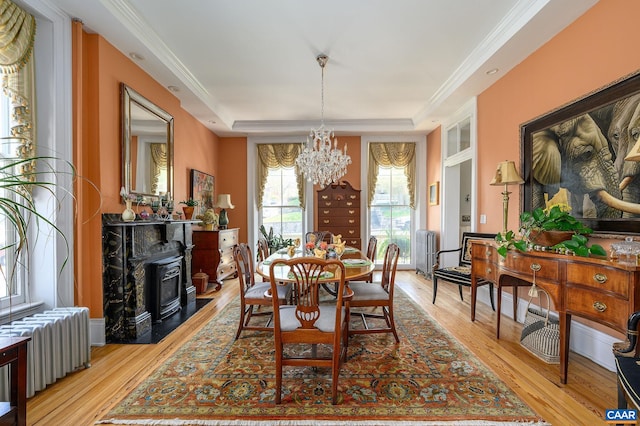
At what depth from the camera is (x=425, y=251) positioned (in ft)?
19.6

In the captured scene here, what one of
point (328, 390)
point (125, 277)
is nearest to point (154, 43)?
point (125, 277)

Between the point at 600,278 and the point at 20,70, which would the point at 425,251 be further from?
the point at 20,70

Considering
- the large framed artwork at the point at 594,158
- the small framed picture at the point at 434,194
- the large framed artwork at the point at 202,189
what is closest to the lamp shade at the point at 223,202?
the large framed artwork at the point at 202,189

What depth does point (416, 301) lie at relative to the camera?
14.1 ft

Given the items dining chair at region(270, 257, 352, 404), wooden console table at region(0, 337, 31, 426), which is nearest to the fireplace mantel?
wooden console table at region(0, 337, 31, 426)

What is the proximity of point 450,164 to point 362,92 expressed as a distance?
2.09 meters

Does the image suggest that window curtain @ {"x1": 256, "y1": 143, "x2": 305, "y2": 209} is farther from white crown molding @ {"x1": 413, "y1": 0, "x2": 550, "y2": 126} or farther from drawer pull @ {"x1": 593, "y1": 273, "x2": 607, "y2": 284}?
→ drawer pull @ {"x1": 593, "y1": 273, "x2": 607, "y2": 284}

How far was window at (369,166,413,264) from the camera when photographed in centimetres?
675

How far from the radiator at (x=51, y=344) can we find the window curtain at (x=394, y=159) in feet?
17.5

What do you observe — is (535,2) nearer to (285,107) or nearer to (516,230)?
(516,230)

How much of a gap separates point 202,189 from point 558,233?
5301 mm

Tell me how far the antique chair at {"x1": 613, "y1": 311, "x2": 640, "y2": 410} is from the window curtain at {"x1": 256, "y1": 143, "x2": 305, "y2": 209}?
18.0 feet

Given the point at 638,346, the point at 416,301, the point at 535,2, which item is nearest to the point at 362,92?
the point at 535,2

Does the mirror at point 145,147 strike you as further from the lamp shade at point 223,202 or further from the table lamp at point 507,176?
the table lamp at point 507,176
